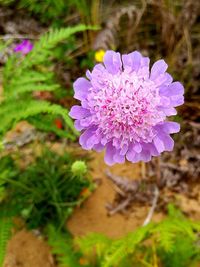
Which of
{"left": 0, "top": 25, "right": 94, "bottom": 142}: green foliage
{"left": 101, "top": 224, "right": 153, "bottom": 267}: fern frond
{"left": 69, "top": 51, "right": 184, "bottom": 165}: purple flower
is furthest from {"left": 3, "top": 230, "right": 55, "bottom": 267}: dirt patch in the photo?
{"left": 69, "top": 51, "right": 184, "bottom": 165}: purple flower

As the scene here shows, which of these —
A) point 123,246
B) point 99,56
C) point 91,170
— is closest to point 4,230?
point 123,246

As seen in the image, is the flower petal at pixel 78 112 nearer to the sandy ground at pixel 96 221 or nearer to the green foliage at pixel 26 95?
the green foliage at pixel 26 95

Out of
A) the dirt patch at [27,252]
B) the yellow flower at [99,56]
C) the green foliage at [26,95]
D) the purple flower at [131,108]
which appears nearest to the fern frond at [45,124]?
the green foliage at [26,95]

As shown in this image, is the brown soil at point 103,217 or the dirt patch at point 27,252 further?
the brown soil at point 103,217

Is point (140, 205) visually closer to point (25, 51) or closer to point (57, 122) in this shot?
point (57, 122)

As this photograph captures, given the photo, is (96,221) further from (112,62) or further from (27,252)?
(112,62)

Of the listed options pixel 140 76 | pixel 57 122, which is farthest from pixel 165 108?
pixel 57 122
